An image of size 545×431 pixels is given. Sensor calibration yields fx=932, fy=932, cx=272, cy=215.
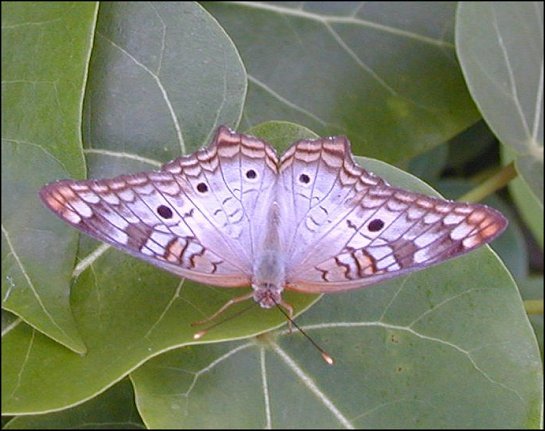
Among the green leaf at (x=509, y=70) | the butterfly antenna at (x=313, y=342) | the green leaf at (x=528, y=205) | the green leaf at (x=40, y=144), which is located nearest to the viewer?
the green leaf at (x=40, y=144)

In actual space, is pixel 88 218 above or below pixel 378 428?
above

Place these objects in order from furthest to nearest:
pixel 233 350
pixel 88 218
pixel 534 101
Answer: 1. pixel 534 101
2. pixel 233 350
3. pixel 88 218

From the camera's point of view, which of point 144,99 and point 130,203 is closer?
point 130,203

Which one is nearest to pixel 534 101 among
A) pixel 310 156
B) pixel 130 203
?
pixel 310 156

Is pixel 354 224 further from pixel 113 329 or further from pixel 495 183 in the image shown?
pixel 495 183

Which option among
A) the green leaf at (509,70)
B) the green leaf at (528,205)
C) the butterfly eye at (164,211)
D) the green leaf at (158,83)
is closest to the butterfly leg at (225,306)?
the butterfly eye at (164,211)

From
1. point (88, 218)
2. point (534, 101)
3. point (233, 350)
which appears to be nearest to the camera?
point (88, 218)

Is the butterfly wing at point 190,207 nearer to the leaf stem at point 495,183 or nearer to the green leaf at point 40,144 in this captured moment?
the green leaf at point 40,144

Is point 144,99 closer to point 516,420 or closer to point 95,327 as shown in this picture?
point 95,327
